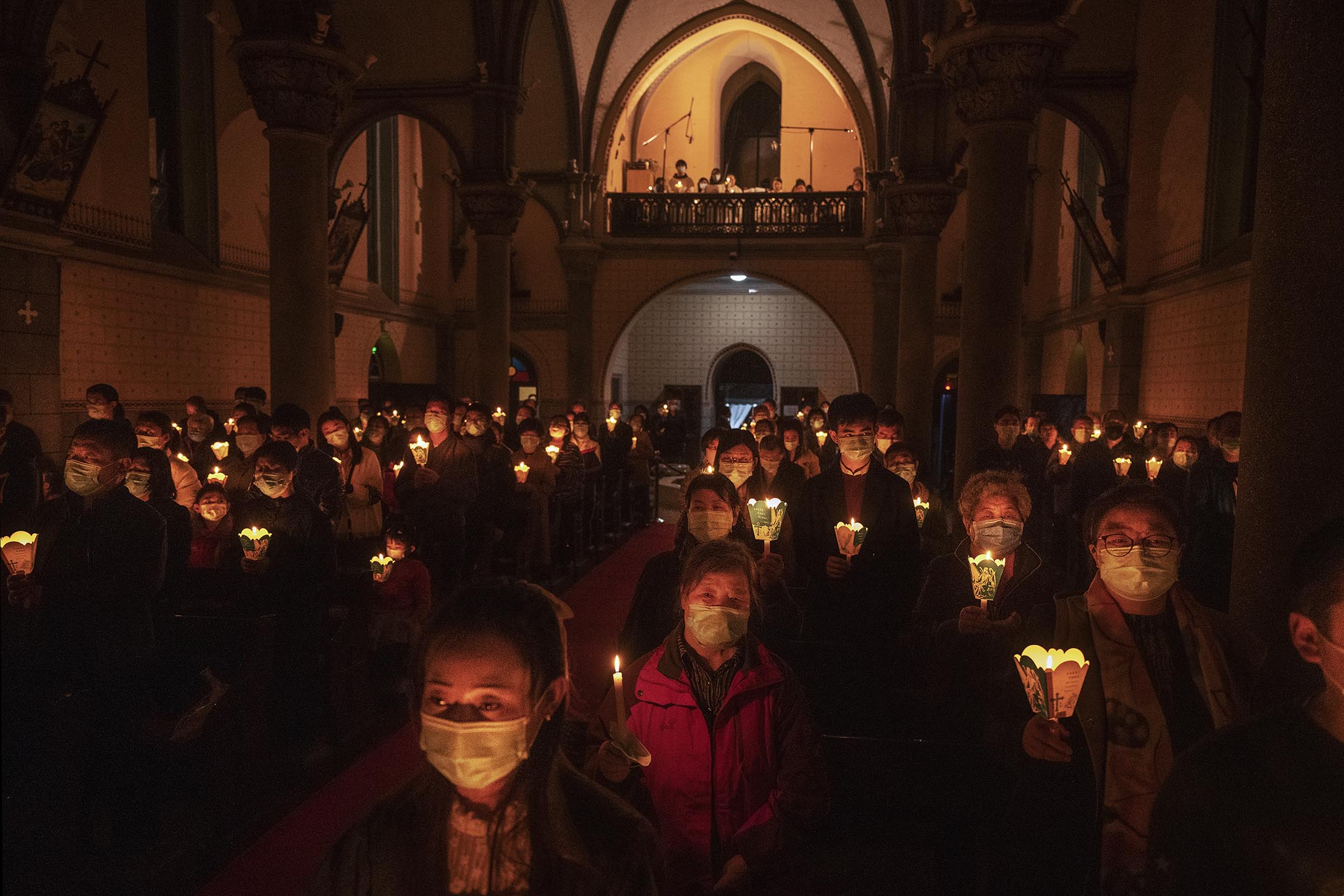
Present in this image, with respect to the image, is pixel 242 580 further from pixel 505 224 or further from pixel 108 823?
pixel 505 224

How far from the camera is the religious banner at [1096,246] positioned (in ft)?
50.1

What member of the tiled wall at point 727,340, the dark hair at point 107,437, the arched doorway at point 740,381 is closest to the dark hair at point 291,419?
the dark hair at point 107,437

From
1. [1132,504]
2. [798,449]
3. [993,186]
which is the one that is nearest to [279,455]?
[1132,504]

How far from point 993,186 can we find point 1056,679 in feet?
22.4

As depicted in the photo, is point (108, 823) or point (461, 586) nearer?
point (461, 586)

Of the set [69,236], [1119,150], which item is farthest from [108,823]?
[1119,150]

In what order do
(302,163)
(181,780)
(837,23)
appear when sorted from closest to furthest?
(181,780), (302,163), (837,23)

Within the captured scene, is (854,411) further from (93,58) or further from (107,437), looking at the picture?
(93,58)

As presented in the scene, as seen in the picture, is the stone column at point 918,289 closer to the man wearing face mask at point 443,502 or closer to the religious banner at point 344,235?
the man wearing face mask at point 443,502

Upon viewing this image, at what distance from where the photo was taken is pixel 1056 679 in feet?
7.23

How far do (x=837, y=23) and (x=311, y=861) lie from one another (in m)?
21.8

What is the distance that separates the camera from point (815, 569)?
5.07 metres

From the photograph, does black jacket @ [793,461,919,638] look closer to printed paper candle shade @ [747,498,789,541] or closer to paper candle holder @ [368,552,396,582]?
printed paper candle shade @ [747,498,789,541]

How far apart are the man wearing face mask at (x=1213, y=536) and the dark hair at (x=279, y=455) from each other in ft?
17.7
